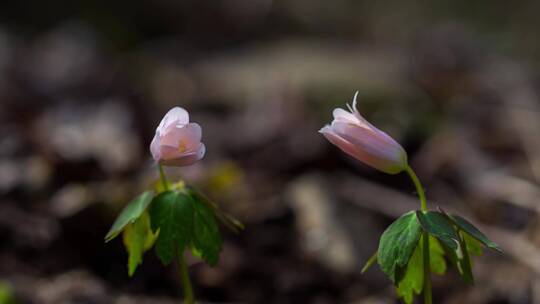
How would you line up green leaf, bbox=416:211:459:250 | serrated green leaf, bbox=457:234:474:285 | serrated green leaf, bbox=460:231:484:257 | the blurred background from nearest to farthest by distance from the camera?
green leaf, bbox=416:211:459:250 → serrated green leaf, bbox=457:234:474:285 → serrated green leaf, bbox=460:231:484:257 → the blurred background

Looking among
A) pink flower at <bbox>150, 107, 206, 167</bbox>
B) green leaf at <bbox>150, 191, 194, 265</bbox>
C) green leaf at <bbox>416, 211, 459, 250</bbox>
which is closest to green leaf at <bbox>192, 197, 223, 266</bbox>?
green leaf at <bbox>150, 191, 194, 265</bbox>

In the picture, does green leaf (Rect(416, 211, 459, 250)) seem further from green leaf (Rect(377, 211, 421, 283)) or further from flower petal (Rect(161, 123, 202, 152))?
flower petal (Rect(161, 123, 202, 152))

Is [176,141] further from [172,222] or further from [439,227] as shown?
[439,227]

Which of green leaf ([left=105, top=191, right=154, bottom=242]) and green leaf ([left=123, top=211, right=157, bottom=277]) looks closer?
green leaf ([left=105, top=191, right=154, bottom=242])

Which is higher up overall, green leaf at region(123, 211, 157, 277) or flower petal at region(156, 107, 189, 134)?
flower petal at region(156, 107, 189, 134)

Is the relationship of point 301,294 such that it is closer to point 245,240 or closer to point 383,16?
point 245,240

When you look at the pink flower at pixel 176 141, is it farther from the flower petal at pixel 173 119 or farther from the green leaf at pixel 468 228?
the green leaf at pixel 468 228
